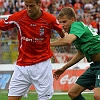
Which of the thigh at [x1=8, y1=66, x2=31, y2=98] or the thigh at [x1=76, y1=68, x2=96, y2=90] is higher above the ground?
the thigh at [x1=8, y1=66, x2=31, y2=98]

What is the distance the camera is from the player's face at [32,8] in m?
7.62

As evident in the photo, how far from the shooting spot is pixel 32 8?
767 cm

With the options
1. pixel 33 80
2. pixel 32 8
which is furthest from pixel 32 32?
pixel 33 80

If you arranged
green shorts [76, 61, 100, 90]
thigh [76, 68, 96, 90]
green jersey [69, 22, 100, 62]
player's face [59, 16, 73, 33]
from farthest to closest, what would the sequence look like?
1. thigh [76, 68, 96, 90]
2. green shorts [76, 61, 100, 90]
3. green jersey [69, 22, 100, 62]
4. player's face [59, 16, 73, 33]

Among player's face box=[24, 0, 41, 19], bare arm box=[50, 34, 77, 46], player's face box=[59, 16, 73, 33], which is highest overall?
player's face box=[24, 0, 41, 19]

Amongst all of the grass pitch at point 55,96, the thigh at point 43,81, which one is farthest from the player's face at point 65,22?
the grass pitch at point 55,96

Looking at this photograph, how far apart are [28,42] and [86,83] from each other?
1.59 metres

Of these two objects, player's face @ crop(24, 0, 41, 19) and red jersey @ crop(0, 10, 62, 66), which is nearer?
player's face @ crop(24, 0, 41, 19)

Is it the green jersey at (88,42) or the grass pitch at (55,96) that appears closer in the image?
the green jersey at (88,42)

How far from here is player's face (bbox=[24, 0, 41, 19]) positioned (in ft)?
25.0

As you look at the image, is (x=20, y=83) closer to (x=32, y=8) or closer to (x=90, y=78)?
(x=32, y=8)

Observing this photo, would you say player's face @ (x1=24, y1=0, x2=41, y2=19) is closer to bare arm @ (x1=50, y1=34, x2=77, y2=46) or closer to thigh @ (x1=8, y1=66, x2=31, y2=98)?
bare arm @ (x1=50, y1=34, x2=77, y2=46)

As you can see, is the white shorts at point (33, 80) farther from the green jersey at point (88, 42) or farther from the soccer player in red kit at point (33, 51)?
the green jersey at point (88, 42)

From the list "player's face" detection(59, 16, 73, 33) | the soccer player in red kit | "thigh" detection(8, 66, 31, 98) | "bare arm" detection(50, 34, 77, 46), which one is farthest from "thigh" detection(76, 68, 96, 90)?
"bare arm" detection(50, 34, 77, 46)
